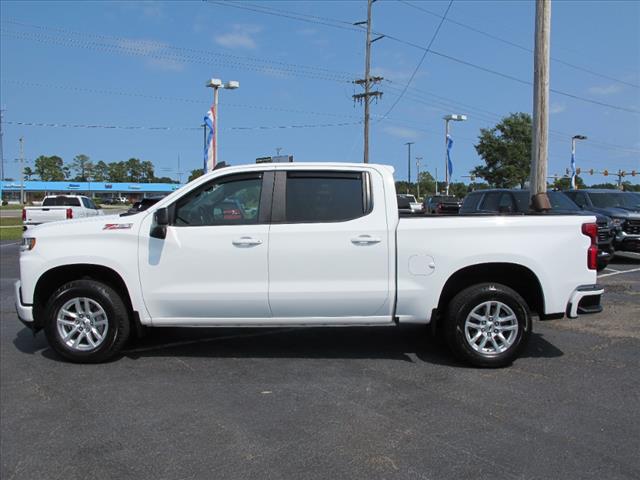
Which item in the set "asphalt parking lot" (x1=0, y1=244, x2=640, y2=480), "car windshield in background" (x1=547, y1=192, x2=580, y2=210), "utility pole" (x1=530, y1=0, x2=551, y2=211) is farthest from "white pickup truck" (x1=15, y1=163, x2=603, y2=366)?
"car windshield in background" (x1=547, y1=192, x2=580, y2=210)

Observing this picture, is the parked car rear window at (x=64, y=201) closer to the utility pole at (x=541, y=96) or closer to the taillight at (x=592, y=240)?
the utility pole at (x=541, y=96)

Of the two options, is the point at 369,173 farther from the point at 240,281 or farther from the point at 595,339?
the point at 595,339

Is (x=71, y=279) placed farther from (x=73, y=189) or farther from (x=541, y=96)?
(x=73, y=189)

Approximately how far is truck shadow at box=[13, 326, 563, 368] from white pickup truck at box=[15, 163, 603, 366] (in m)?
0.57

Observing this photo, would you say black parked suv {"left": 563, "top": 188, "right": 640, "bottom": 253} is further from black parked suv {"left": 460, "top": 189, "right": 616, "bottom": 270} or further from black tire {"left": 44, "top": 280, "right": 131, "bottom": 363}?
black tire {"left": 44, "top": 280, "right": 131, "bottom": 363}

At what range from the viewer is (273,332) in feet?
21.9

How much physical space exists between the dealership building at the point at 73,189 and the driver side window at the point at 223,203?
9758 centimetres

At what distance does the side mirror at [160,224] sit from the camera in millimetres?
5156

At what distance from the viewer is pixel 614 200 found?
14508 mm

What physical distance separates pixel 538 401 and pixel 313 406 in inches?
70.0

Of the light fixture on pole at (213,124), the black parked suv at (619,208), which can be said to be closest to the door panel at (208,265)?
the black parked suv at (619,208)

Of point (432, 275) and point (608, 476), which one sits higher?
point (432, 275)

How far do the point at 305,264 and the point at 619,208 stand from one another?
1159cm

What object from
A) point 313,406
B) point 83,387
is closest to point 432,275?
point 313,406
